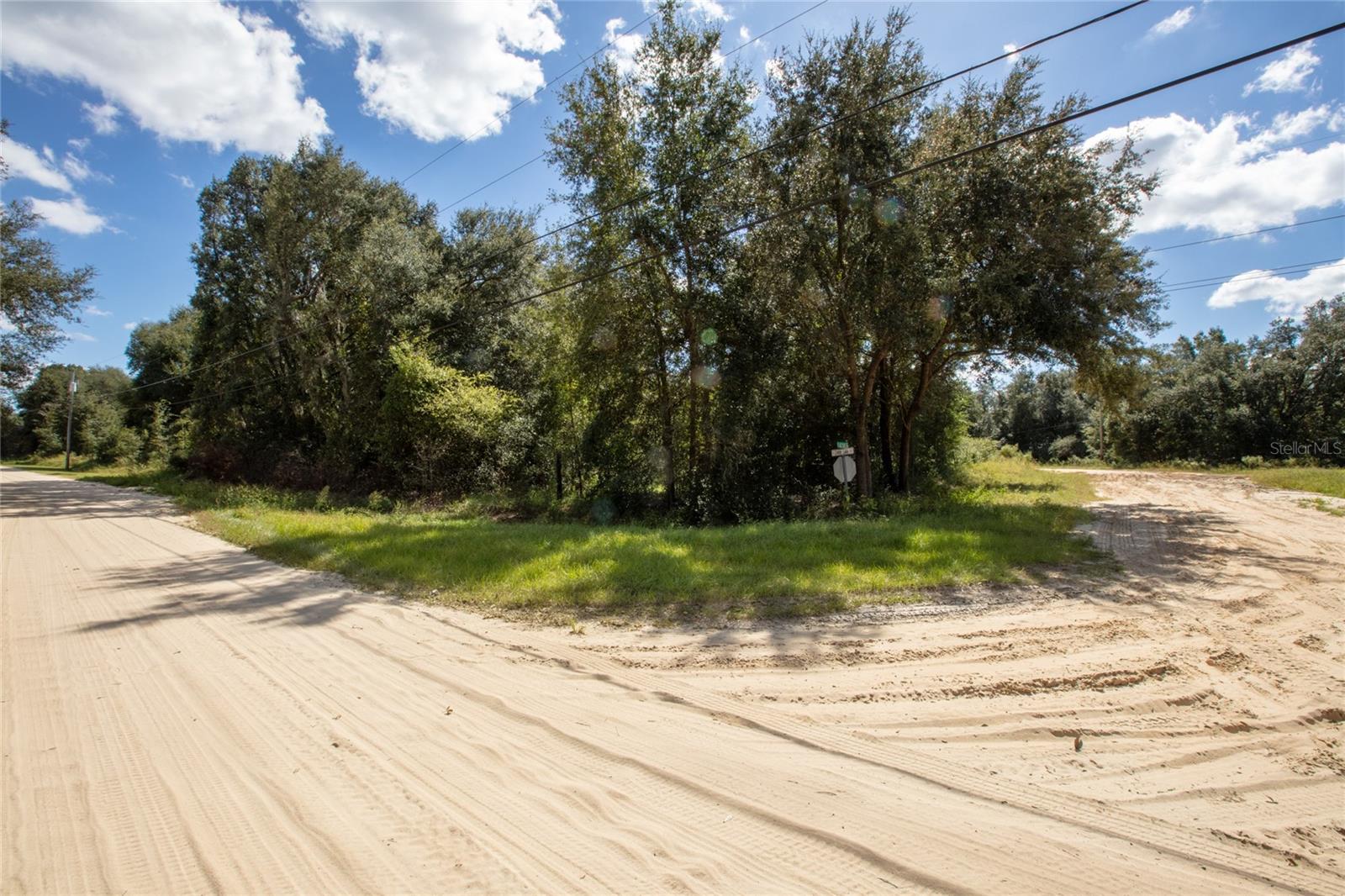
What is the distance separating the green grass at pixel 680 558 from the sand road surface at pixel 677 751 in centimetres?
89

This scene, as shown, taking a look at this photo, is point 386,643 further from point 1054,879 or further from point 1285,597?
point 1285,597

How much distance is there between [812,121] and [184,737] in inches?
665

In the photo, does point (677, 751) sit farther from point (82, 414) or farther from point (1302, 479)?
point (82, 414)

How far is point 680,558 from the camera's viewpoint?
29.7ft

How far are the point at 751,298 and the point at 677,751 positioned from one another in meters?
14.8

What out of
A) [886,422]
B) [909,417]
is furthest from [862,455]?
[886,422]

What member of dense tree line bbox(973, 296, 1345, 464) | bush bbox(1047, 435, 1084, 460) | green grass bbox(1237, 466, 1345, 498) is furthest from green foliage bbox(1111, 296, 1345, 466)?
bush bbox(1047, 435, 1084, 460)

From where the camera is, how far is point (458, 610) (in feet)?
23.5

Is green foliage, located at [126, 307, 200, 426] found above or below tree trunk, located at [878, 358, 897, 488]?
above

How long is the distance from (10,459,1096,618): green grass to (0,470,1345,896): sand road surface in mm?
887

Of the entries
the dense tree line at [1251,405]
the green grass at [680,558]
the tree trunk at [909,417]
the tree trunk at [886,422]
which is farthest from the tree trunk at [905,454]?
the dense tree line at [1251,405]

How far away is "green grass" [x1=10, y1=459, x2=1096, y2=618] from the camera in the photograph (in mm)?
7336

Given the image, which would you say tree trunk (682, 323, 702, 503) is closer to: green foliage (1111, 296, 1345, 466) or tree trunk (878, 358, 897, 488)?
tree trunk (878, 358, 897, 488)

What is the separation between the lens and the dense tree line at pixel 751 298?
15172 mm
